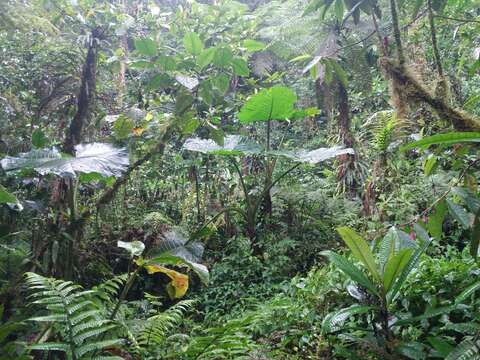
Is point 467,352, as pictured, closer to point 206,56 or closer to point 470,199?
point 470,199

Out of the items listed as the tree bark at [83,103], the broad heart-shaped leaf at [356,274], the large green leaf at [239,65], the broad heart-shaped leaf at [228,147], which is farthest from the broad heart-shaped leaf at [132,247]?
the large green leaf at [239,65]

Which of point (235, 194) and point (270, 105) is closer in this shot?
point (270, 105)

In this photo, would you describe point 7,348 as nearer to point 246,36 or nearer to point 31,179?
point 31,179

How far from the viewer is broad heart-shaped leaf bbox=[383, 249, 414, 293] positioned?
1811 millimetres

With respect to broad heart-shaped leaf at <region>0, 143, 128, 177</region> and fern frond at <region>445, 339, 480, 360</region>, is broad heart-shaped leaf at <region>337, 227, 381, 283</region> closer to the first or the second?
fern frond at <region>445, 339, 480, 360</region>

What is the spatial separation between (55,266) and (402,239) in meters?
2.11

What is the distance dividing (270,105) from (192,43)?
90 cm

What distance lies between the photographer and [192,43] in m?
3.81

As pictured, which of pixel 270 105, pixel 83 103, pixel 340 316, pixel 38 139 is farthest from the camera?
pixel 270 105

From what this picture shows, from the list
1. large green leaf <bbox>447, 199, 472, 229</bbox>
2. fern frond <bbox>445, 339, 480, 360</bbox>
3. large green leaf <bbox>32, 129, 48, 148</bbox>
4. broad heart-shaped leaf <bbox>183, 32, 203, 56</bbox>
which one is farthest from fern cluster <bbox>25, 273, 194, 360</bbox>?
broad heart-shaped leaf <bbox>183, 32, 203, 56</bbox>

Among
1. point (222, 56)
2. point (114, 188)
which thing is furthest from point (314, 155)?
point (114, 188)

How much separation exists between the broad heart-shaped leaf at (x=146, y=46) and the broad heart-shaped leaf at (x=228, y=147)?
88 centimetres

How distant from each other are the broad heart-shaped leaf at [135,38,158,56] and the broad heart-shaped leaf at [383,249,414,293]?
284 centimetres

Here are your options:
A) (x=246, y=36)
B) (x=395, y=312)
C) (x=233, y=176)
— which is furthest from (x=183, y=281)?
(x=246, y=36)
